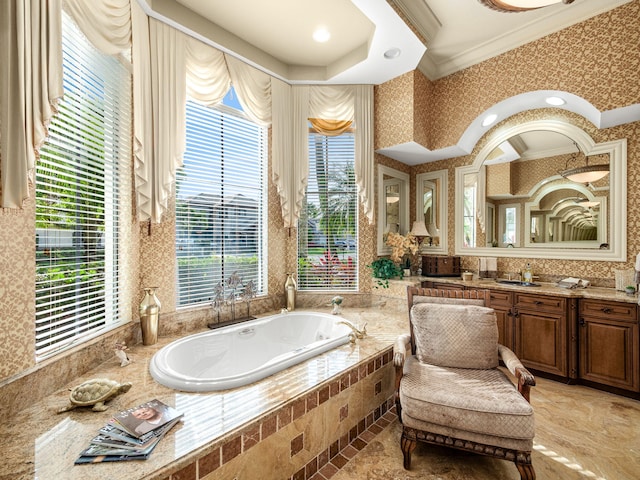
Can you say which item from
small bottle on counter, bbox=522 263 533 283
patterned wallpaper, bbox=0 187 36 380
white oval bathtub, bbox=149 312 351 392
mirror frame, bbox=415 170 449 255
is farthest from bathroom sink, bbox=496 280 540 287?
patterned wallpaper, bbox=0 187 36 380

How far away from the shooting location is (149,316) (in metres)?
2.21

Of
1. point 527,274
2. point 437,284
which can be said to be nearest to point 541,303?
point 527,274

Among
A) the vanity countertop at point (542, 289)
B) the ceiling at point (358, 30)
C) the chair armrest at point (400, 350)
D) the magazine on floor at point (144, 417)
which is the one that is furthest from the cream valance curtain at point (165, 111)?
the vanity countertop at point (542, 289)

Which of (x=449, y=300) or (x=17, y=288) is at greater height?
(x=17, y=288)

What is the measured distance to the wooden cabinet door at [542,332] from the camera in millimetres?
2654

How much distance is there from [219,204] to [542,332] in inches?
133

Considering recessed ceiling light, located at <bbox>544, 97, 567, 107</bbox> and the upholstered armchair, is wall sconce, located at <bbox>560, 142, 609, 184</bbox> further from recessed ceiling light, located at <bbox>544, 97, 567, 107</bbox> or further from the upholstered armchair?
the upholstered armchair

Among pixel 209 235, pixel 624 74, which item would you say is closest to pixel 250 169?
pixel 209 235

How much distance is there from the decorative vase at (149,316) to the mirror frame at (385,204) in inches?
97.5

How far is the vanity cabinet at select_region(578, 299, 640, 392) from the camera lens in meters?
2.38

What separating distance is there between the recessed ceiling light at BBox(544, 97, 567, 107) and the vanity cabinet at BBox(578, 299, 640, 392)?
6.41ft

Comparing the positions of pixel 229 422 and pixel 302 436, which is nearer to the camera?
pixel 229 422

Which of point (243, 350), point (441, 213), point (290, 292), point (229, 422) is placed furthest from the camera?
point (441, 213)

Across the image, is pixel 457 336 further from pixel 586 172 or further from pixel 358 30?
pixel 358 30
